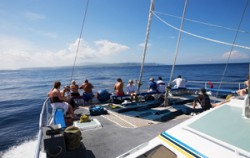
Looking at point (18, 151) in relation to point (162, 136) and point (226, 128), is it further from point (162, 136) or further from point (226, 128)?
point (226, 128)

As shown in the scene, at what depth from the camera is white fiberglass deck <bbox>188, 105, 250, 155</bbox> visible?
7.07 ft

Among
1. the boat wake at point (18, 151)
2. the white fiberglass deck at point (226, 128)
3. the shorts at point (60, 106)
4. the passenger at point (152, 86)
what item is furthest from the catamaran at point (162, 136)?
the boat wake at point (18, 151)

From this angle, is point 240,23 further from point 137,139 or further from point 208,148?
point 208,148

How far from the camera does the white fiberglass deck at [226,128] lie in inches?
84.8

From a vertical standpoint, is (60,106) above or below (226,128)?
below

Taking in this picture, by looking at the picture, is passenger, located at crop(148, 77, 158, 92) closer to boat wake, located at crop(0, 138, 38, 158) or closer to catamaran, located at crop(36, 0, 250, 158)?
catamaran, located at crop(36, 0, 250, 158)

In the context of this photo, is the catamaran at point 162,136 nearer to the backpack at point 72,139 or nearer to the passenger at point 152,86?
the backpack at point 72,139

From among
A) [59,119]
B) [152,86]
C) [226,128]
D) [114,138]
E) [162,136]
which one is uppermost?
[226,128]

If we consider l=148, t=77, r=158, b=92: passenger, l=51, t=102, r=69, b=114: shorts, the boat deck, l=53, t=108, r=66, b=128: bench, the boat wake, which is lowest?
the boat wake

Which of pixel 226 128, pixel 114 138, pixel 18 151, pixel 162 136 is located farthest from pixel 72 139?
pixel 18 151

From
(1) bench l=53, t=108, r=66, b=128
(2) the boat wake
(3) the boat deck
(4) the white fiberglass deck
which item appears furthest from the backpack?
(2) the boat wake

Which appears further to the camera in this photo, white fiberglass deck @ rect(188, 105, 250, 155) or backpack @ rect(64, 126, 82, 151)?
backpack @ rect(64, 126, 82, 151)

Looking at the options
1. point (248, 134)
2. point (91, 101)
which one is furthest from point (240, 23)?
point (91, 101)

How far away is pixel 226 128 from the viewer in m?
2.51
